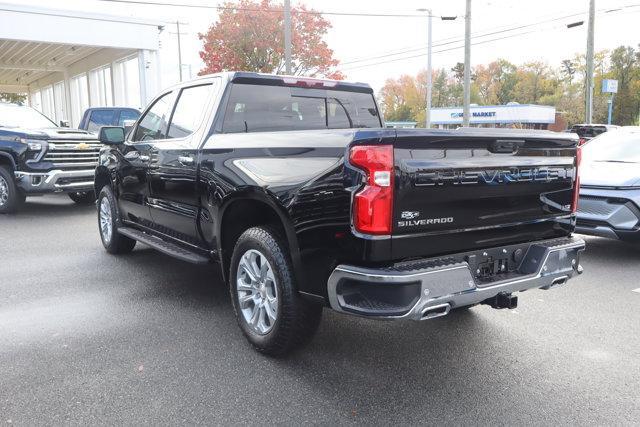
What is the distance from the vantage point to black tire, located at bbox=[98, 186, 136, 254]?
6441 millimetres

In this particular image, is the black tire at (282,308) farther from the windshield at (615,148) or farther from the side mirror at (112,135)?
the windshield at (615,148)

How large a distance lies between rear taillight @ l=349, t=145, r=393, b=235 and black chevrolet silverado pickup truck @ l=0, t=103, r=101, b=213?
8.27 meters

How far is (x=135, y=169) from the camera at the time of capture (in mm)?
5684

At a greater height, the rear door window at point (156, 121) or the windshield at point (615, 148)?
the rear door window at point (156, 121)

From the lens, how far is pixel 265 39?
3031 cm

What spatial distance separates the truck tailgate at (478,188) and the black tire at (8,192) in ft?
29.5

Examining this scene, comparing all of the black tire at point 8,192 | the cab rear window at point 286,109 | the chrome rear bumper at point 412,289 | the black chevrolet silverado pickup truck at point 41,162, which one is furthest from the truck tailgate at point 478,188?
the black tire at point 8,192

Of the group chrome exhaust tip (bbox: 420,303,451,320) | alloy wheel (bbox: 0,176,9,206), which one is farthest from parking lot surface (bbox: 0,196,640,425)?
alloy wheel (bbox: 0,176,9,206)

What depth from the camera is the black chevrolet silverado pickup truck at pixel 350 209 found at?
299cm

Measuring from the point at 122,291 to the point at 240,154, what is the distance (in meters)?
2.26

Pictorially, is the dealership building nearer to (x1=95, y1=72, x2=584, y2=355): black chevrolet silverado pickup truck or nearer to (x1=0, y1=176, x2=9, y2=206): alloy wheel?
(x1=0, y1=176, x2=9, y2=206): alloy wheel

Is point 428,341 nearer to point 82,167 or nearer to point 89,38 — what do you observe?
point 82,167

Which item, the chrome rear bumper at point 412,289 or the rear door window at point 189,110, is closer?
the chrome rear bumper at point 412,289

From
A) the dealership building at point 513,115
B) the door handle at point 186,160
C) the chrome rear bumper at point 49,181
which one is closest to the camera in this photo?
the door handle at point 186,160
